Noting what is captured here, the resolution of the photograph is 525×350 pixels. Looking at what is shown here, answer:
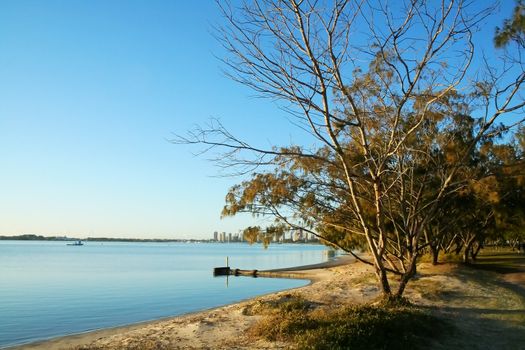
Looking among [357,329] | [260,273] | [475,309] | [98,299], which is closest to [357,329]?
[357,329]

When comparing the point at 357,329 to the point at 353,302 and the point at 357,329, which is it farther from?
the point at 353,302

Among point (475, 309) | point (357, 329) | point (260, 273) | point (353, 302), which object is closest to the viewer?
point (357, 329)

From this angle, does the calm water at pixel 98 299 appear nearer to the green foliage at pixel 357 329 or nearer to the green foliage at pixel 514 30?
the green foliage at pixel 357 329

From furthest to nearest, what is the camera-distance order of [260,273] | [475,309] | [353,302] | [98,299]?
[260,273], [98,299], [353,302], [475,309]

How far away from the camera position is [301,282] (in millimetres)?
41094

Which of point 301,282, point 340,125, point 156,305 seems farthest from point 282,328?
point 301,282

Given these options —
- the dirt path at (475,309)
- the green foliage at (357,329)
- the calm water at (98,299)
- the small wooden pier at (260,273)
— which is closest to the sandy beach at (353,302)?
the dirt path at (475,309)

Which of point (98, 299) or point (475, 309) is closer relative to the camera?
point (475, 309)

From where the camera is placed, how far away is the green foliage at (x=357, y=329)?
9289 millimetres

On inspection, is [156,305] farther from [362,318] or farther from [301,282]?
[362,318]

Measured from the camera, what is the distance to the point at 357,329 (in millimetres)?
9891

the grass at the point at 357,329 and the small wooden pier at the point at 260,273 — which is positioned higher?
the grass at the point at 357,329

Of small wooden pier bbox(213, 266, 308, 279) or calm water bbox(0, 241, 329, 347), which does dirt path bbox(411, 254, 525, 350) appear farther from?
small wooden pier bbox(213, 266, 308, 279)

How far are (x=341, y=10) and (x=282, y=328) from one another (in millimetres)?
6914
